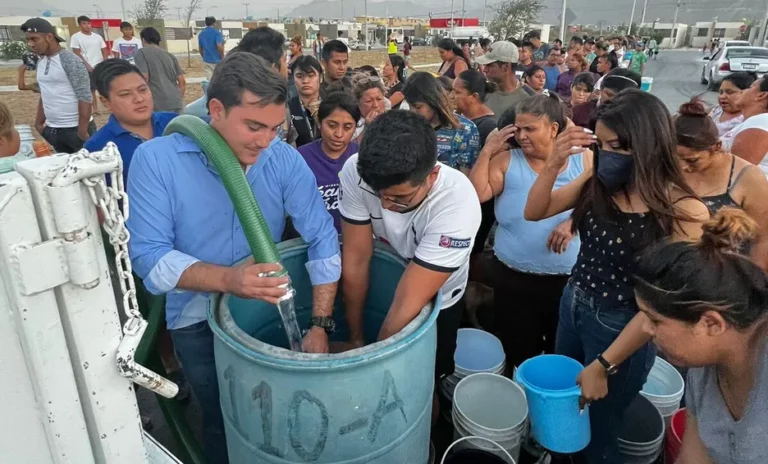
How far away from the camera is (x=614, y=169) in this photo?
6.40 feet

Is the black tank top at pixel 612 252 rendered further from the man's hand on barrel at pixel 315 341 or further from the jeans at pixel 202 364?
the jeans at pixel 202 364

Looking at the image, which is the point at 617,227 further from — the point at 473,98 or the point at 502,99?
the point at 502,99

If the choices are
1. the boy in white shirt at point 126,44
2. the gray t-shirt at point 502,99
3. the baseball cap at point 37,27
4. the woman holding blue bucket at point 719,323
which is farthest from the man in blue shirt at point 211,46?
the woman holding blue bucket at point 719,323

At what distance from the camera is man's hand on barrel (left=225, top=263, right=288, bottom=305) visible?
1557 mm

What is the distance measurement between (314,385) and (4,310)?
0.76m

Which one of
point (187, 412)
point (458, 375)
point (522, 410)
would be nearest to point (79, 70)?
point (187, 412)

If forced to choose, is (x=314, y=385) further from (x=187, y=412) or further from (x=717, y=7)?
(x=717, y=7)

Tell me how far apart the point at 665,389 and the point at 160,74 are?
6.04 metres

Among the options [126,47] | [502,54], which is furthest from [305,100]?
[126,47]

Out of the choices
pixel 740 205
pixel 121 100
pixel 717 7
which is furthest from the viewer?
pixel 717 7

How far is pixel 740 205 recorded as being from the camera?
7.68 feet

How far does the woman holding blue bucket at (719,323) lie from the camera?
1314 millimetres

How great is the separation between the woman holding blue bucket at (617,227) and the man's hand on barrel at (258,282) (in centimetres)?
127

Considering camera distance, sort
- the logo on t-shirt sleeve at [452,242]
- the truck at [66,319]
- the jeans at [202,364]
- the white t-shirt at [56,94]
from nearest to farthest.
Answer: the truck at [66,319]
the logo on t-shirt sleeve at [452,242]
the jeans at [202,364]
the white t-shirt at [56,94]
